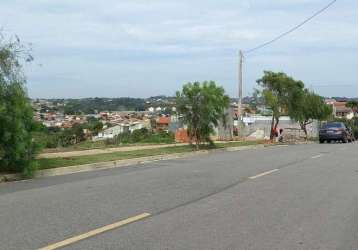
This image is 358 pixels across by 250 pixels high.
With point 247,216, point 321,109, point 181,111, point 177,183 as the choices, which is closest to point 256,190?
point 177,183

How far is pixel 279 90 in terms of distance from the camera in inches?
1633

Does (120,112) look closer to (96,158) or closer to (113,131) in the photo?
(113,131)

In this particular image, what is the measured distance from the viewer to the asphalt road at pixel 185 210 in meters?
7.62

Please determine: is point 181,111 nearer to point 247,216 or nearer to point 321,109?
point 247,216

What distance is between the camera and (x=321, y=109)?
168ft

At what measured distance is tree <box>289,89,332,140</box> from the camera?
1656 inches

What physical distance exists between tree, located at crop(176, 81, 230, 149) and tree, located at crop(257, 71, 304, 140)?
1376 cm

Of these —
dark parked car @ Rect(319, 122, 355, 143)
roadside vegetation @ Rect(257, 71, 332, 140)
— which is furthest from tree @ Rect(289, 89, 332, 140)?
dark parked car @ Rect(319, 122, 355, 143)

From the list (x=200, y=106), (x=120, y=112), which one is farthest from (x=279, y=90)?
(x=120, y=112)

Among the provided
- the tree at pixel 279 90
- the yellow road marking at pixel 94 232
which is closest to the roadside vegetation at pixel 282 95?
the tree at pixel 279 90

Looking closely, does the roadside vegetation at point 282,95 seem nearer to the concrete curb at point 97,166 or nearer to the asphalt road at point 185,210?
the concrete curb at point 97,166

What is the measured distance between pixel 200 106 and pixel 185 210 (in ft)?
56.1

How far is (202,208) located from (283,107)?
32.6 meters

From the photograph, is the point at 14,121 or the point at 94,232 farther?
the point at 14,121
